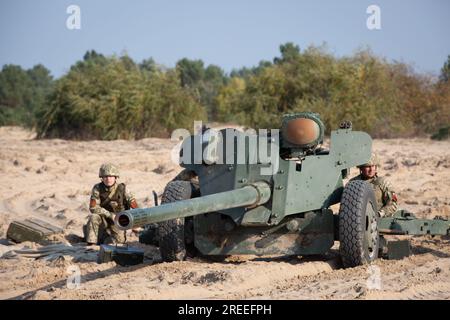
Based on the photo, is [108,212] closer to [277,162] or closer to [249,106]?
[277,162]

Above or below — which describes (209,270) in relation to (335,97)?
below

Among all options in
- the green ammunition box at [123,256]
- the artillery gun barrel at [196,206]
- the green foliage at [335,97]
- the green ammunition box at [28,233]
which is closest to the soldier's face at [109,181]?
the green ammunition box at [28,233]

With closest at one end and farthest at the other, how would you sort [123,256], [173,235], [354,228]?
[354,228] < [173,235] < [123,256]

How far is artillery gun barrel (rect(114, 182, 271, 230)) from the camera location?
6406mm

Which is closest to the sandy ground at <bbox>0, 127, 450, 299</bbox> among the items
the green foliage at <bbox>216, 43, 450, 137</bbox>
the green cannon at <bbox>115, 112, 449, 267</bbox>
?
the green cannon at <bbox>115, 112, 449, 267</bbox>

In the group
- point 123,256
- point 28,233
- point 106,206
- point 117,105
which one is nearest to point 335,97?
point 117,105

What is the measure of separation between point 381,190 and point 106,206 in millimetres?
3122

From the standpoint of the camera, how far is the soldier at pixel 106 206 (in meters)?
10.1

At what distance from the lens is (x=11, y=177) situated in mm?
15492

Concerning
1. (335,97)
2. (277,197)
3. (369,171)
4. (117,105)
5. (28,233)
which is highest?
(335,97)

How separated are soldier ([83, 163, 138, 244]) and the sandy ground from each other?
39 centimetres

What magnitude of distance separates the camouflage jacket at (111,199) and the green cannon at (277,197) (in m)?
1.38

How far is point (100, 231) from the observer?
1016 centimetres

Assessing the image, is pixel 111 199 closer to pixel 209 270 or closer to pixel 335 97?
pixel 209 270
